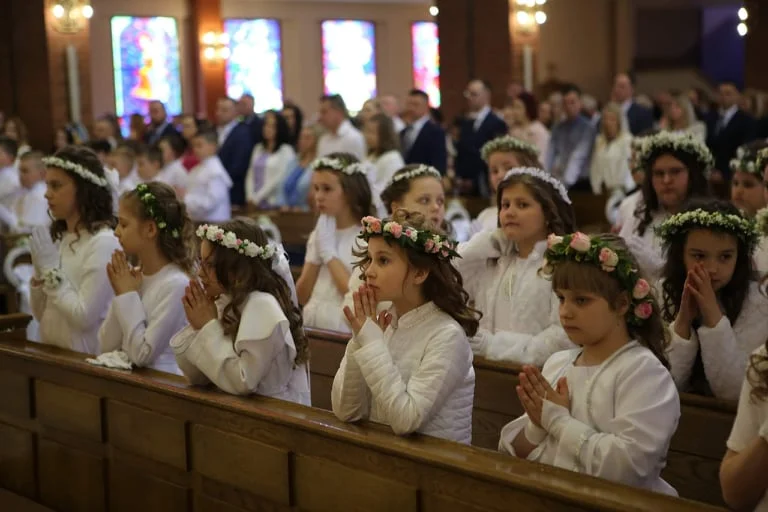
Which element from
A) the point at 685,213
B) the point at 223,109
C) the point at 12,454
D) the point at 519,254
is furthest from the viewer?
the point at 223,109

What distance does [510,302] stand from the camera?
14.4ft

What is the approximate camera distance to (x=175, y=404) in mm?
3932

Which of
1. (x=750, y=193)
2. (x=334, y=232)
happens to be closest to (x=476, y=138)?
(x=334, y=232)

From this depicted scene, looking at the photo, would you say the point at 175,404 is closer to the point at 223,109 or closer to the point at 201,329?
the point at 201,329

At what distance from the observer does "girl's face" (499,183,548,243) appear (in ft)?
14.3

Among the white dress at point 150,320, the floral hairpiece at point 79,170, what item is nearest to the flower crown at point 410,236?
the white dress at point 150,320

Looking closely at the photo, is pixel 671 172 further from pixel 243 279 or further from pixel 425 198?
pixel 243 279

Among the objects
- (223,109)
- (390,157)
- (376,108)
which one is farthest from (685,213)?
(223,109)

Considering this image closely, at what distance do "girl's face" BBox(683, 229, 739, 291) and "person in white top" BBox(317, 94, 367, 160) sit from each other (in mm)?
6072

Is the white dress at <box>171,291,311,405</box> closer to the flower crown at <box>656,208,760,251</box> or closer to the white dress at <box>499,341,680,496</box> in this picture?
the white dress at <box>499,341,680,496</box>

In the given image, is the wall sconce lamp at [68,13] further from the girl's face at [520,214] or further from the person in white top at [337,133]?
the girl's face at [520,214]

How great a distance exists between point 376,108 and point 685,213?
21.7 feet

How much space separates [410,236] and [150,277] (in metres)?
1.60

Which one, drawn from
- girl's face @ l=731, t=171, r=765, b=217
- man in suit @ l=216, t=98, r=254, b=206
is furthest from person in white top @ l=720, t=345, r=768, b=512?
man in suit @ l=216, t=98, r=254, b=206
